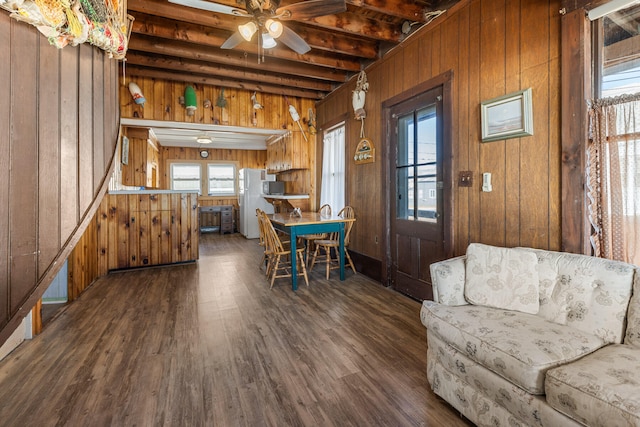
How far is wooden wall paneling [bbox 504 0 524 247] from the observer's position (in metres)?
2.11

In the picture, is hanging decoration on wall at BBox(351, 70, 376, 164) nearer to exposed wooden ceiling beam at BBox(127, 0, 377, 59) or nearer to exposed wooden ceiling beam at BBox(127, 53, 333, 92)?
exposed wooden ceiling beam at BBox(127, 0, 377, 59)

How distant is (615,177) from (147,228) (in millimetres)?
4978

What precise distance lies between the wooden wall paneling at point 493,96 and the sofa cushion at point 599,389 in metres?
1.19

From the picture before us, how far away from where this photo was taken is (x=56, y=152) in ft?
3.37

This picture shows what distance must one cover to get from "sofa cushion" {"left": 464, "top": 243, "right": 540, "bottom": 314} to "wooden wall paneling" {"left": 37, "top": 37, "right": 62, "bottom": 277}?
6.58 ft

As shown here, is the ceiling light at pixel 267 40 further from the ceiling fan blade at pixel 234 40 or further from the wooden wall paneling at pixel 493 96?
the wooden wall paneling at pixel 493 96

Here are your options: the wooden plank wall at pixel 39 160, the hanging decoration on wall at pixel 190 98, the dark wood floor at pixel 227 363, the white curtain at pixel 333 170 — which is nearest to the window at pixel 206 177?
the hanging decoration on wall at pixel 190 98

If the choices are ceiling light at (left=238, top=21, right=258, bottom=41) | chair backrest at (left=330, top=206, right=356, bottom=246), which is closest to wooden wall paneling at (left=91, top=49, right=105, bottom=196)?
ceiling light at (left=238, top=21, right=258, bottom=41)

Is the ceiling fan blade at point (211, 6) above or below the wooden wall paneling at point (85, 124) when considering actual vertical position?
above

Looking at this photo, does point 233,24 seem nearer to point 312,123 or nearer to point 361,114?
point 361,114

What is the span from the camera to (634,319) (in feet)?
4.42

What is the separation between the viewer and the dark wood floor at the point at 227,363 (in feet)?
4.99

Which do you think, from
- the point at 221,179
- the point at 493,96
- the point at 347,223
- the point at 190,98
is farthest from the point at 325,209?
the point at 221,179

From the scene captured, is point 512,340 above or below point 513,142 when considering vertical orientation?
below
